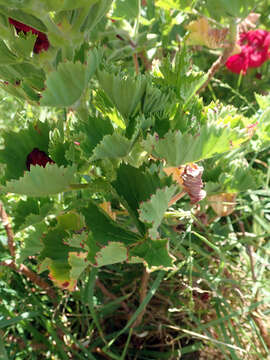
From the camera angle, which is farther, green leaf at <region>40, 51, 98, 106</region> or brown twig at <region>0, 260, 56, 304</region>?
brown twig at <region>0, 260, 56, 304</region>

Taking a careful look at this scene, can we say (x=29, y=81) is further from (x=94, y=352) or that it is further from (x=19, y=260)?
(x=94, y=352)

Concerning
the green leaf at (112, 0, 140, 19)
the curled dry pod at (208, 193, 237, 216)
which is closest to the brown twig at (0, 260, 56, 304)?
the curled dry pod at (208, 193, 237, 216)

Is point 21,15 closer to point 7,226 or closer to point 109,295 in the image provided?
point 7,226

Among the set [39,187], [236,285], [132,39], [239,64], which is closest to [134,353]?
[236,285]

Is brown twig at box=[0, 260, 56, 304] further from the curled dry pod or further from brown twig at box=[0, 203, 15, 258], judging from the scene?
the curled dry pod

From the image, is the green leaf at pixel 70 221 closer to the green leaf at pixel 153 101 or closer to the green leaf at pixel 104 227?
the green leaf at pixel 104 227

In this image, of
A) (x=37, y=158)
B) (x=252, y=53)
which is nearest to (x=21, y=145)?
(x=37, y=158)
